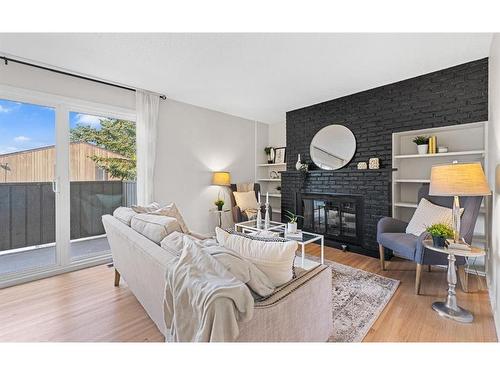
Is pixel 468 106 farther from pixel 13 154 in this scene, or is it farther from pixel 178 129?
pixel 13 154

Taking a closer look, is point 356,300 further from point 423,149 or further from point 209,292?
point 423,149

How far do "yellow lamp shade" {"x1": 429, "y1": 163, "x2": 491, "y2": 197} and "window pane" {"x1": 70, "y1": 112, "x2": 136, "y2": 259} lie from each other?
363 cm

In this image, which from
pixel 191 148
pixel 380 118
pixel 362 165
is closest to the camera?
pixel 380 118

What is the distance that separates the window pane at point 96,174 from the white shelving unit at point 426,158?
3.77 m

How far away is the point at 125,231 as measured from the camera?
70.5 inches

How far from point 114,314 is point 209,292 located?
1.57m

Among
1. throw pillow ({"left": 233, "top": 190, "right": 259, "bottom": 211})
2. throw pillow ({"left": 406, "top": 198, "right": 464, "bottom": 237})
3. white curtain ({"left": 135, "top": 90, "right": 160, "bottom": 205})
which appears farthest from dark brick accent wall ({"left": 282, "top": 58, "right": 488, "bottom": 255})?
white curtain ({"left": 135, "top": 90, "right": 160, "bottom": 205})

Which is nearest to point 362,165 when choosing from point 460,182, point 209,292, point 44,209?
point 460,182

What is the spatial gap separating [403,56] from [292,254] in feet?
8.26

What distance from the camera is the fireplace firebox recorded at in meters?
3.48

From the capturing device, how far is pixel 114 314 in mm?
1885
